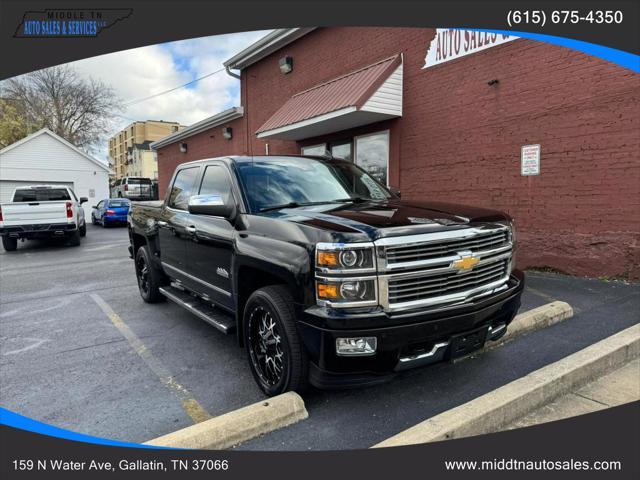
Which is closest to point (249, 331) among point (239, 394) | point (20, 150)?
point (239, 394)

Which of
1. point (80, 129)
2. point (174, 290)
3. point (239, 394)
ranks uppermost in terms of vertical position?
point (80, 129)

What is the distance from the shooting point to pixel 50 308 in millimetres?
6289

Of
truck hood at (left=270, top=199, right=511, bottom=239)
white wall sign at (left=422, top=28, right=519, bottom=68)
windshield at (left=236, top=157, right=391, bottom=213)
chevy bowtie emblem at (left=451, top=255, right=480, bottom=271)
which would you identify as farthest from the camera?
white wall sign at (left=422, top=28, right=519, bottom=68)

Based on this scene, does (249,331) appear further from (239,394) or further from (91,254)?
(91,254)

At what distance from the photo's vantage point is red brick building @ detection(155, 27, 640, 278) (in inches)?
245

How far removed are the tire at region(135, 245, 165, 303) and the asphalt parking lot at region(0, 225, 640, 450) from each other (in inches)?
6.2

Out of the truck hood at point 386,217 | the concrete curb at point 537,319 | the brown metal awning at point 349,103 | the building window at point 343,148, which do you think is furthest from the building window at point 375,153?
the truck hood at point 386,217

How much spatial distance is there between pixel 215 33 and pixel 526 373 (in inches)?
189

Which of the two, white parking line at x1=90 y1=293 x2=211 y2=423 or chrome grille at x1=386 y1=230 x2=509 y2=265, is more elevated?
chrome grille at x1=386 y1=230 x2=509 y2=265

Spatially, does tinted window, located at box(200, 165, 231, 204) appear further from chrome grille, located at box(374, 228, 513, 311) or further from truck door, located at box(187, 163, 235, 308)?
chrome grille, located at box(374, 228, 513, 311)

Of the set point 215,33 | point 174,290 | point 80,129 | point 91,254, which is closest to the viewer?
point 215,33

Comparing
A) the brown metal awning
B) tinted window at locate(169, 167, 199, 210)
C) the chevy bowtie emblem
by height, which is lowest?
the chevy bowtie emblem

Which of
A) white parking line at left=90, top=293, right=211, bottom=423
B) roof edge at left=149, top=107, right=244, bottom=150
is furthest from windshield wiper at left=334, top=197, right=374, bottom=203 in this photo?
roof edge at left=149, top=107, right=244, bottom=150

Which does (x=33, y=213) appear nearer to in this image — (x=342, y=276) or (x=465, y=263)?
(x=342, y=276)
